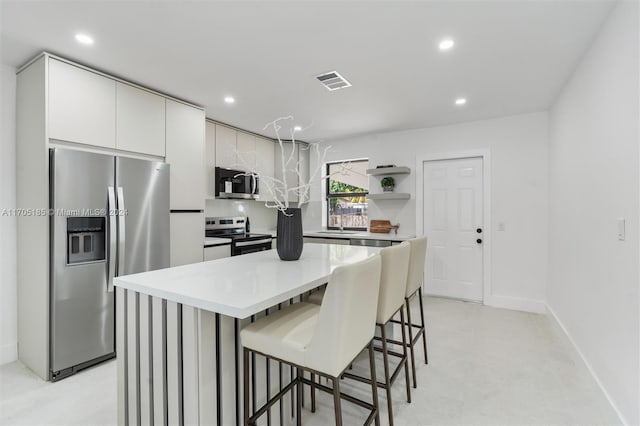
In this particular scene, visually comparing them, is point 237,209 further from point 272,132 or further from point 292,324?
point 292,324

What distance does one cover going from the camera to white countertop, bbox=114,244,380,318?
1.15 meters

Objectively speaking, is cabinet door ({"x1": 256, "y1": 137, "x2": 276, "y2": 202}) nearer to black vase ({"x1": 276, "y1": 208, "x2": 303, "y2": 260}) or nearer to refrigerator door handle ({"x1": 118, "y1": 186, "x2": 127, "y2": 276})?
refrigerator door handle ({"x1": 118, "y1": 186, "x2": 127, "y2": 276})

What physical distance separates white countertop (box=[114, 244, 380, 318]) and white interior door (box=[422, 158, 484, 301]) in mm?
2629

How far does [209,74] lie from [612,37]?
9.31 feet

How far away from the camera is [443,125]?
13.8 feet

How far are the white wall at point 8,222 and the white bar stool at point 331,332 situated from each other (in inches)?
97.7

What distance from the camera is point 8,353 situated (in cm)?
250

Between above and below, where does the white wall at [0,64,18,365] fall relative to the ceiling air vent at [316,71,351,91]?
below

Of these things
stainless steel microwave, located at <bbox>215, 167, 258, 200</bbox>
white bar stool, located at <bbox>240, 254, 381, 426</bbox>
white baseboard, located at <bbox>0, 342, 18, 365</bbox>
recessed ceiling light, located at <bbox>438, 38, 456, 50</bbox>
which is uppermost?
recessed ceiling light, located at <bbox>438, 38, 456, 50</bbox>

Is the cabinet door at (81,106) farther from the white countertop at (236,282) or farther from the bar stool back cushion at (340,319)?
the bar stool back cushion at (340,319)

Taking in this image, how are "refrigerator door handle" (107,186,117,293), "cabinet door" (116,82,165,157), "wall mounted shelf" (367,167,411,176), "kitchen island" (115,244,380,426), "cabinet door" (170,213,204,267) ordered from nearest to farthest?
"kitchen island" (115,244,380,426), "refrigerator door handle" (107,186,117,293), "cabinet door" (116,82,165,157), "cabinet door" (170,213,204,267), "wall mounted shelf" (367,167,411,176)

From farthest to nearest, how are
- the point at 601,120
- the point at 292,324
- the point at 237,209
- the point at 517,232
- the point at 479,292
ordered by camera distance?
the point at 237,209 < the point at 479,292 < the point at 517,232 < the point at 601,120 < the point at 292,324

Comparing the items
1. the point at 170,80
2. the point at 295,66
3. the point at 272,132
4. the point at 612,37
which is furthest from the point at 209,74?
the point at 612,37

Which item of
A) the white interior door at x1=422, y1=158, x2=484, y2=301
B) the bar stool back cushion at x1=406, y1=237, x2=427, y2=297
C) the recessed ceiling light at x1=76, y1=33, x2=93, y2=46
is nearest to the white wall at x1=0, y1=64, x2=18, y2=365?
the recessed ceiling light at x1=76, y1=33, x2=93, y2=46
